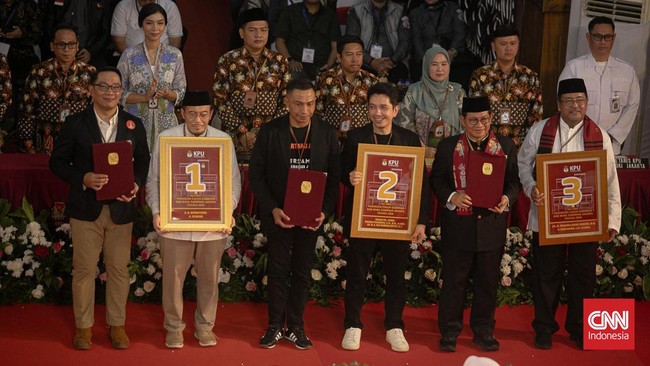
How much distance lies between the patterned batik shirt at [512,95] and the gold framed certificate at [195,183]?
8.73ft

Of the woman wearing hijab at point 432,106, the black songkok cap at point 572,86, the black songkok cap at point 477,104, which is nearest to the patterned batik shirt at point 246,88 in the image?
the woman wearing hijab at point 432,106

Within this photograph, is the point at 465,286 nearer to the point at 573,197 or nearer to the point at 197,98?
the point at 573,197

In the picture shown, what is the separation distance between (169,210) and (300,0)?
4.01 meters

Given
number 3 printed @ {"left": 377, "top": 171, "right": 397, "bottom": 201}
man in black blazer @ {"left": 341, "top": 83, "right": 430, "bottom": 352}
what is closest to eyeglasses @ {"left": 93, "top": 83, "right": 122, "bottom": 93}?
man in black blazer @ {"left": 341, "top": 83, "right": 430, "bottom": 352}

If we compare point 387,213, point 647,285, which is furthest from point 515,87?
point 387,213

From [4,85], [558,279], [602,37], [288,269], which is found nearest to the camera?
[288,269]

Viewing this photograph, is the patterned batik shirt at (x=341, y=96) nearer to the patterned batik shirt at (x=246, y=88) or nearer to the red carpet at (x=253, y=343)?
the patterned batik shirt at (x=246, y=88)

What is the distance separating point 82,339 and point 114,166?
1024mm

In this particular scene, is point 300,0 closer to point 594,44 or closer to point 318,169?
point 594,44

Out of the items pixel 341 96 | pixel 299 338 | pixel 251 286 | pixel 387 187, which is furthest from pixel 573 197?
pixel 341 96

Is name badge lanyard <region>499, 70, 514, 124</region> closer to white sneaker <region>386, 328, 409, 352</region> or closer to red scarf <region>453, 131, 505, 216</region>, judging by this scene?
red scarf <region>453, 131, 505, 216</region>

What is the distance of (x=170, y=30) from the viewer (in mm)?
8406

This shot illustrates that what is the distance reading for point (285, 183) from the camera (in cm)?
589

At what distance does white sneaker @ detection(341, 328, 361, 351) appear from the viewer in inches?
239
